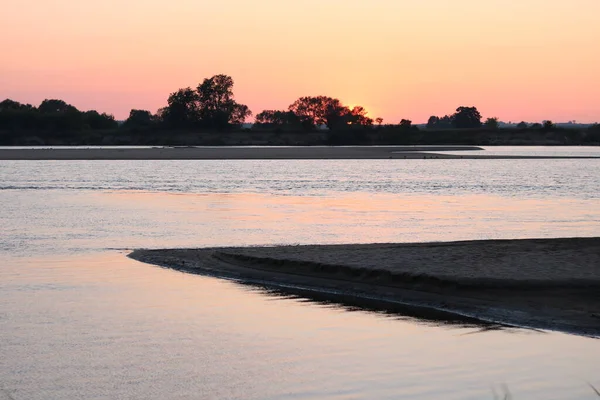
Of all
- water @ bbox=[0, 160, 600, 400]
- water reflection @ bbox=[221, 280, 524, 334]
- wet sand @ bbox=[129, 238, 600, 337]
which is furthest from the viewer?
wet sand @ bbox=[129, 238, 600, 337]

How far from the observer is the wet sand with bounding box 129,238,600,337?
17750mm

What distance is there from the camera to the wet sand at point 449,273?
17.8 m

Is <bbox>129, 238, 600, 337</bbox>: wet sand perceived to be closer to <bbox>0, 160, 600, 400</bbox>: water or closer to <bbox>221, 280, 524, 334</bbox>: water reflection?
<bbox>221, 280, 524, 334</bbox>: water reflection

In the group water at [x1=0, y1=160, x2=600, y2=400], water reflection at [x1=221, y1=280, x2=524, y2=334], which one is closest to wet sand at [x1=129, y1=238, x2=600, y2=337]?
water reflection at [x1=221, y1=280, x2=524, y2=334]

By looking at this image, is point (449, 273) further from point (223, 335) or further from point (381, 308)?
point (223, 335)

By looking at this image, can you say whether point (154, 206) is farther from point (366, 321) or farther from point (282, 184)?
point (366, 321)

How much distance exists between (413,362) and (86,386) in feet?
16.2

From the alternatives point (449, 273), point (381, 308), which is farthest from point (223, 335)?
point (449, 273)

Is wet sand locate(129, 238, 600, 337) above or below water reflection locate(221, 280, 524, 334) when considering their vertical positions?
above

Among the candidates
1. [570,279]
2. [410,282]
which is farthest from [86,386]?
[570,279]

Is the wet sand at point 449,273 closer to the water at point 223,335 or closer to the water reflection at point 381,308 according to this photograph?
the water reflection at point 381,308

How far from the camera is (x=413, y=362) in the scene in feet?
46.1

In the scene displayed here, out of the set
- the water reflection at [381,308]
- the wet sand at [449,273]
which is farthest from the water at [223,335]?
the wet sand at [449,273]

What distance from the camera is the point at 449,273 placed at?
20.4m
